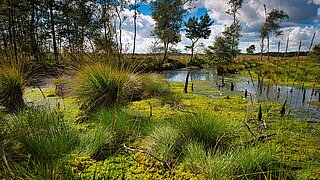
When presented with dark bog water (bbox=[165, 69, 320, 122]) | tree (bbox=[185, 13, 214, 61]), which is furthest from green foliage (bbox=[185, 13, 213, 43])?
dark bog water (bbox=[165, 69, 320, 122])

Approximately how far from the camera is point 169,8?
2269cm

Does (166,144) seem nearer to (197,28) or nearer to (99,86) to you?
(99,86)

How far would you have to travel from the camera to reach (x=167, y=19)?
2364 cm

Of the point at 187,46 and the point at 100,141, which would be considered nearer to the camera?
the point at 100,141

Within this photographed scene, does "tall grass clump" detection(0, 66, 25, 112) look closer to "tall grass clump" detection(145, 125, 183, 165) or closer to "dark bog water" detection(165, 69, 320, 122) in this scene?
"tall grass clump" detection(145, 125, 183, 165)

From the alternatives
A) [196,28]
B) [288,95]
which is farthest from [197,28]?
[288,95]

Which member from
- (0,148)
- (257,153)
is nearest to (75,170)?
(0,148)

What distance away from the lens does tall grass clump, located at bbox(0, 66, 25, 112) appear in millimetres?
4043

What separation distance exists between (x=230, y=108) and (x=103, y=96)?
252cm

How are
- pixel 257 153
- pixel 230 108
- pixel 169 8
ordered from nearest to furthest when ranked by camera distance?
pixel 257 153 → pixel 230 108 → pixel 169 8

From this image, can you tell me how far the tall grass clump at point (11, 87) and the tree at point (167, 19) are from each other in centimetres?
Answer: 1815

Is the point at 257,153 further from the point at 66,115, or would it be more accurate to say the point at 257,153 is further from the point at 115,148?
the point at 66,115

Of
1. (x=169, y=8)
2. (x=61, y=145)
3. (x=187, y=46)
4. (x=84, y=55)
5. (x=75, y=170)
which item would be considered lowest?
(x=75, y=170)

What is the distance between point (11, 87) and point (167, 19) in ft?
68.9
